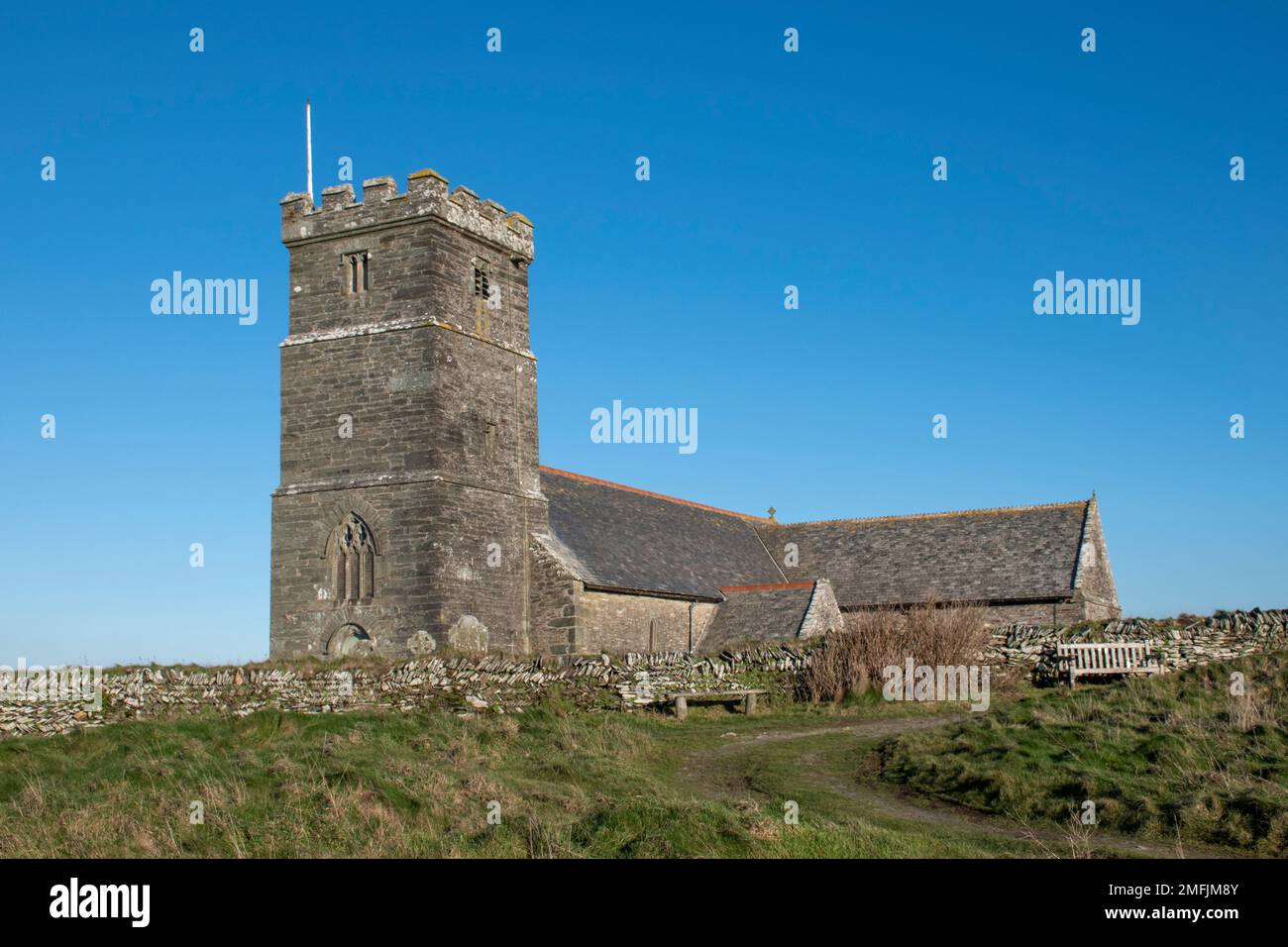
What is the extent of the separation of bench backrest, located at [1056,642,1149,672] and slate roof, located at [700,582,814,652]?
32.1 feet

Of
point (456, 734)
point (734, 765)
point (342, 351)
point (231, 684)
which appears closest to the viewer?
point (734, 765)

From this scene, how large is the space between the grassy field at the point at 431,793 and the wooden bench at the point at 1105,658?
21.8 ft

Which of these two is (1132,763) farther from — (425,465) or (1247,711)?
(425,465)

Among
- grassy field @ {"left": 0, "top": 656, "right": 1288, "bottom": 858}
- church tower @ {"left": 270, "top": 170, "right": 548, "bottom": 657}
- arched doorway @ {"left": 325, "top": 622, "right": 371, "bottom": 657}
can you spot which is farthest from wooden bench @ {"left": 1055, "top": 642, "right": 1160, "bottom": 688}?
arched doorway @ {"left": 325, "top": 622, "right": 371, "bottom": 657}

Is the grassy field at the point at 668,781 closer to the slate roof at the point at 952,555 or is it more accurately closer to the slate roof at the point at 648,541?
the slate roof at the point at 648,541

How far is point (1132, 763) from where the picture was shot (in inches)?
536

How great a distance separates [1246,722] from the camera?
583 inches

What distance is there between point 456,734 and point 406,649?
9.35 m

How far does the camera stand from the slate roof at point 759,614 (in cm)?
3166

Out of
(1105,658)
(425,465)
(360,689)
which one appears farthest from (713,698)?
(425,465)
